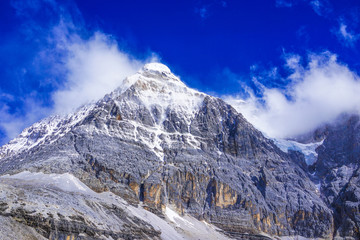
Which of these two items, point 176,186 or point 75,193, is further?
point 176,186

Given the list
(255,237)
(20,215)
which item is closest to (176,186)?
(255,237)

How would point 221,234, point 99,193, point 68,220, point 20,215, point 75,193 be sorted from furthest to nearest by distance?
point 221,234 → point 99,193 → point 75,193 → point 68,220 → point 20,215

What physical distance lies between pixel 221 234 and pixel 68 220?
89124 mm

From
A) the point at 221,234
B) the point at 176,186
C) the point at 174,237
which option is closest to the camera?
the point at 174,237

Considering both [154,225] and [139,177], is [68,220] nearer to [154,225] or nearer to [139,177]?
[154,225]

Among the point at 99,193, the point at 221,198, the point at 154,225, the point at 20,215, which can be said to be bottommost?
the point at 20,215

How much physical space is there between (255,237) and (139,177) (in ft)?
198

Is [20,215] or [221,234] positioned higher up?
[221,234]

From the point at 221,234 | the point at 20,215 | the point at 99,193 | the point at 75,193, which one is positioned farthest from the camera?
the point at 221,234

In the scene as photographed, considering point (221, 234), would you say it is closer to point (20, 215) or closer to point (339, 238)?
point (339, 238)

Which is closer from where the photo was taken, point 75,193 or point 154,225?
point 75,193

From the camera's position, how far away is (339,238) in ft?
630

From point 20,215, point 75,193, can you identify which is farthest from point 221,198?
point 20,215

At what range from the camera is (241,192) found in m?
196
